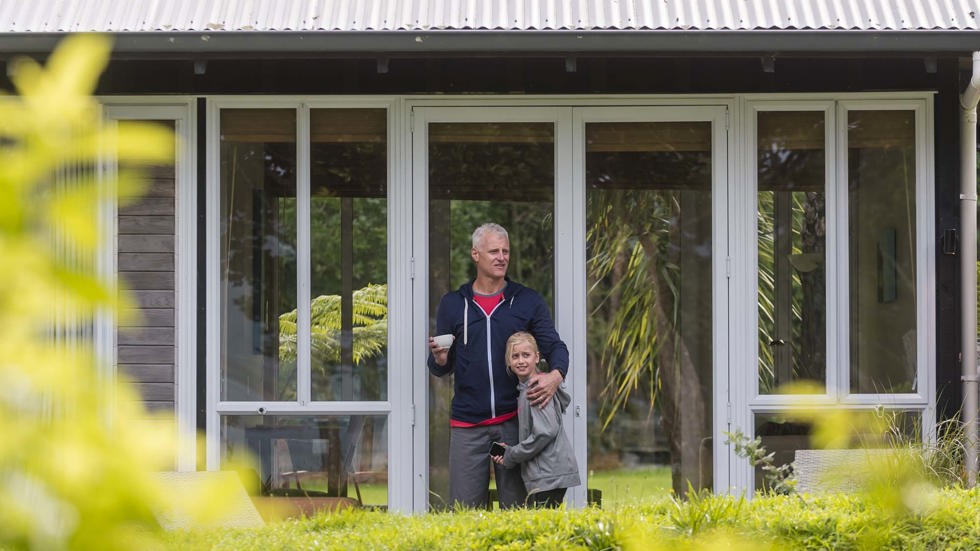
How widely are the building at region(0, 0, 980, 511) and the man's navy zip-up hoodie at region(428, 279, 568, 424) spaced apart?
25 centimetres

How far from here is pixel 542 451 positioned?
16.4ft

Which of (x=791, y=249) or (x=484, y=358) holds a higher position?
(x=791, y=249)

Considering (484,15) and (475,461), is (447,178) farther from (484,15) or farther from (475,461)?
(475,461)

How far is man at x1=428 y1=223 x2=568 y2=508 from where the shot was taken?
523 centimetres

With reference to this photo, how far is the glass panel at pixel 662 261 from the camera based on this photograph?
5.63 m

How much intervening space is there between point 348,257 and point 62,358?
4.97 m

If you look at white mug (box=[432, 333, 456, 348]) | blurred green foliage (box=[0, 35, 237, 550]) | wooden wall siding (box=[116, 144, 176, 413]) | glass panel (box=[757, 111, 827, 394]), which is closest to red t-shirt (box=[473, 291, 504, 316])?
white mug (box=[432, 333, 456, 348])

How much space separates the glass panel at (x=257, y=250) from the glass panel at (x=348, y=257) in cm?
12

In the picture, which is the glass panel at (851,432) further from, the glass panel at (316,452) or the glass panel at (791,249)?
the glass panel at (316,452)

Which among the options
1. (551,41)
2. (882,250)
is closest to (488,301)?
(551,41)

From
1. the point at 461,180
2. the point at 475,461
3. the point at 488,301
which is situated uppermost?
the point at 461,180

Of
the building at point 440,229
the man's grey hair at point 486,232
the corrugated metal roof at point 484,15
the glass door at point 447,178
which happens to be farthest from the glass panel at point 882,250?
Result: the man's grey hair at point 486,232

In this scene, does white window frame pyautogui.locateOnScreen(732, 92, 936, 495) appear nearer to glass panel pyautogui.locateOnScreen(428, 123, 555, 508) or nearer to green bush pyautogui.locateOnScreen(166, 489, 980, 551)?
glass panel pyautogui.locateOnScreen(428, 123, 555, 508)

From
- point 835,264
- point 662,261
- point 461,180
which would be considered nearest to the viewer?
point 835,264
